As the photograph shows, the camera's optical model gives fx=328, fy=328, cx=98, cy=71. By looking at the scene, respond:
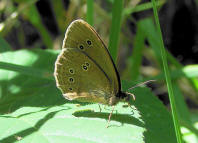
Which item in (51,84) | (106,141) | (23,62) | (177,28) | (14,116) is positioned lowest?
(106,141)

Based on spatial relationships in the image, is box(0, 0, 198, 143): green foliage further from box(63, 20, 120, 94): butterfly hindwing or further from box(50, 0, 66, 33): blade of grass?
box(50, 0, 66, 33): blade of grass

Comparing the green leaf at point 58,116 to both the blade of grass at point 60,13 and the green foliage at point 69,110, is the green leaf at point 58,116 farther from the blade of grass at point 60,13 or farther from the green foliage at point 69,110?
the blade of grass at point 60,13

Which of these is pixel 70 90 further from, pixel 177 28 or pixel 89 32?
pixel 177 28

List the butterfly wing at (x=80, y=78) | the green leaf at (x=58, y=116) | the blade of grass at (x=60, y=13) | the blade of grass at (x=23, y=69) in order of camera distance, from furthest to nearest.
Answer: the blade of grass at (x=60, y=13) < the butterfly wing at (x=80, y=78) < the blade of grass at (x=23, y=69) < the green leaf at (x=58, y=116)

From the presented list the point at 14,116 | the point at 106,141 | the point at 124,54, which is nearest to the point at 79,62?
the point at 14,116

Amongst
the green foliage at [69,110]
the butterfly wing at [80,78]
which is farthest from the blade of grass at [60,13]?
the butterfly wing at [80,78]

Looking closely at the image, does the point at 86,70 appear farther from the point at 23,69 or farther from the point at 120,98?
the point at 23,69

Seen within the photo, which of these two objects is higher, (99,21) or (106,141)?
(99,21)
